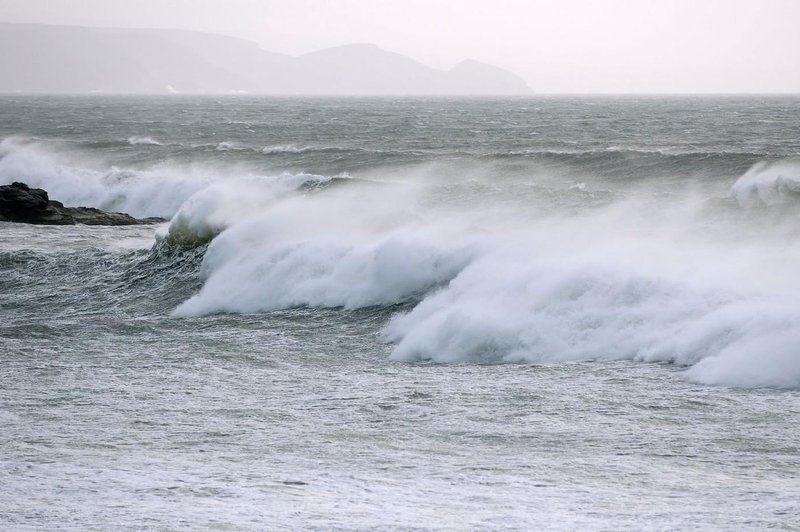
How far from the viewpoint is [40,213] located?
85.5ft

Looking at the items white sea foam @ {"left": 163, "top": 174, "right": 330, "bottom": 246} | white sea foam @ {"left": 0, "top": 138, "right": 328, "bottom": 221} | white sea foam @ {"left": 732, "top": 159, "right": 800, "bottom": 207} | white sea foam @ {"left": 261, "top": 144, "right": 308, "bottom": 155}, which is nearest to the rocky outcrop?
white sea foam @ {"left": 0, "top": 138, "right": 328, "bottom": 221}

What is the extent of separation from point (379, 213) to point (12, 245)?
8531 millimetres

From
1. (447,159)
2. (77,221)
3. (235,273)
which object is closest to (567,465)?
(235,273)

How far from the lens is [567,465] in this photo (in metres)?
8.06

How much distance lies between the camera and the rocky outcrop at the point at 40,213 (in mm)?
25938

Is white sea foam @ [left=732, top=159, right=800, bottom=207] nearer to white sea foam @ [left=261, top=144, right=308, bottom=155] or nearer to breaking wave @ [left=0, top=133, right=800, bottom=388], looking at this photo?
breaking wave @ [left=0, top=133, right=800, bottom=388]

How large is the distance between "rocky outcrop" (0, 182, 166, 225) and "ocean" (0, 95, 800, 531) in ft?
2.37

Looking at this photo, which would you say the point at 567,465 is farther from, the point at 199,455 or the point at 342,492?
the point at 199,455

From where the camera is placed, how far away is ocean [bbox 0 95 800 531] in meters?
7.22

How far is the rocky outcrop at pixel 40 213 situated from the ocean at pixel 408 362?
0.72 metres

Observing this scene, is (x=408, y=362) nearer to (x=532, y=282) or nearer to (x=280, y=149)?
(x=532, y=282)

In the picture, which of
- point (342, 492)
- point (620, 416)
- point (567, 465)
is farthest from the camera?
point (620, 416)

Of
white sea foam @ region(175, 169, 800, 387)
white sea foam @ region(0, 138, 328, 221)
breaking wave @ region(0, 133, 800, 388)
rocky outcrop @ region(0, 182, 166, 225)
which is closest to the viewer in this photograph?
white sea foam @ region(175, 169, 800, 387)

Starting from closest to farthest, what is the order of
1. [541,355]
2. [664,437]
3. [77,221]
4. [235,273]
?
[664,437] → [541,355] → [235,273] → [77,221]
